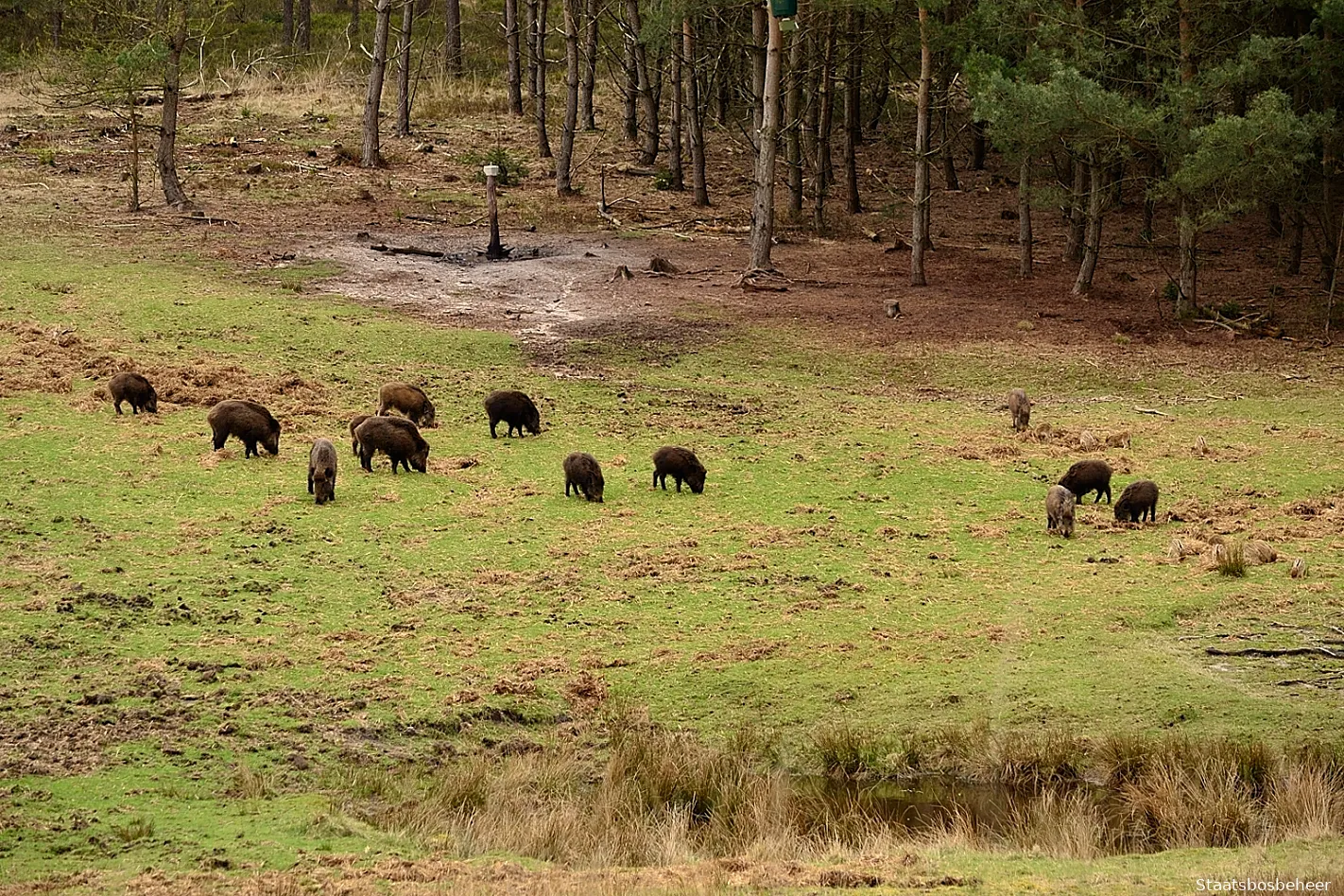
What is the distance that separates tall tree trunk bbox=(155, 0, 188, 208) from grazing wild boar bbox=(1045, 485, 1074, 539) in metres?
21.4

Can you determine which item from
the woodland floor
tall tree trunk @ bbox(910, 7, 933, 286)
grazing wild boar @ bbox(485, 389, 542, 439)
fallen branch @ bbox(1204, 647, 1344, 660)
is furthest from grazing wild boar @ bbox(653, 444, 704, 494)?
tall tree trunk @ bbox(910, 7, 933, 286)

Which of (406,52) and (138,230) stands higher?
(406,52)

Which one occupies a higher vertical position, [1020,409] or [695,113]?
[695,113]

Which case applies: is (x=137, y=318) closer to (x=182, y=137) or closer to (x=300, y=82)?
(x=182, y=137)

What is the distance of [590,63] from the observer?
4269 cm

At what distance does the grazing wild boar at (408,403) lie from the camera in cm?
1870

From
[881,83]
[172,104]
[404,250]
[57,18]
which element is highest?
[57,18]

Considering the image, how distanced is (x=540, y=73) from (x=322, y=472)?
27.6 m

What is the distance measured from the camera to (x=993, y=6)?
1101 inches

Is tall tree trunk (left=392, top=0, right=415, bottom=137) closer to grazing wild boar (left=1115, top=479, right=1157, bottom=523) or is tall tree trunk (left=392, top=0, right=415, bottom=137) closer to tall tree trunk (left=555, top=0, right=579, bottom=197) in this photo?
tall tree trunk (left=555, top=0, right=579, bottom=197)

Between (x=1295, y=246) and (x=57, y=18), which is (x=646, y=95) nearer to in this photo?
(x=1295, y=246)

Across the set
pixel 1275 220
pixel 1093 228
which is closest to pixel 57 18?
pixel 1093 228

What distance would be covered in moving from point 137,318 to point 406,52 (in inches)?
808

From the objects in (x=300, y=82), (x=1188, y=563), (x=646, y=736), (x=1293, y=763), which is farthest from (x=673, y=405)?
(x=300, y=82)
